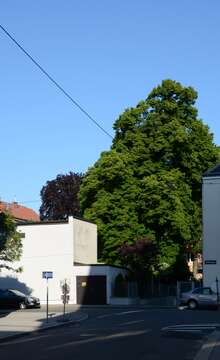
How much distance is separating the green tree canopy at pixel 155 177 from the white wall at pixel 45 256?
13.3 feet

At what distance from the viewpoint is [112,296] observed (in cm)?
5412

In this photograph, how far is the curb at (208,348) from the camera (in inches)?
625

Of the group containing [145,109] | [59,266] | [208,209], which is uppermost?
[145,109]

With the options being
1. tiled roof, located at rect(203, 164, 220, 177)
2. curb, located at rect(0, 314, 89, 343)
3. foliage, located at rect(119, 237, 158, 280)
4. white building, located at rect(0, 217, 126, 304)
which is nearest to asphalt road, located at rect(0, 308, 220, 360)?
curb, located at rect(0, 314, 89, 343)

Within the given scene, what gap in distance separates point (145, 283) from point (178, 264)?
14.1 ft

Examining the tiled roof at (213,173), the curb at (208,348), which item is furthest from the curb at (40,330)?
the tiled roof at (213,173)

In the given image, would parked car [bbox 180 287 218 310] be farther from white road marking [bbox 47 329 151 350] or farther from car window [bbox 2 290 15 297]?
white road marking [bbox 47 329 151 350]

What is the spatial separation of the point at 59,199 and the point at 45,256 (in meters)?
15.9

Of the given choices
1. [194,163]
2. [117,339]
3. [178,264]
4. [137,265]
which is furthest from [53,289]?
[117,339]

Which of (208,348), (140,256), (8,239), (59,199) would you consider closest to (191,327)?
(208,348)

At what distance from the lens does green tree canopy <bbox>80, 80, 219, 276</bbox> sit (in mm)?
55969

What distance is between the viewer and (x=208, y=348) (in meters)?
17.7

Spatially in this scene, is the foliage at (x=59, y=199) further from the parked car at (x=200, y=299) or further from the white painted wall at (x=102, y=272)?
the parked car at (x=200, y=299)

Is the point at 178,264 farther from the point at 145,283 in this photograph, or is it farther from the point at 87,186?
the point at 87,186
